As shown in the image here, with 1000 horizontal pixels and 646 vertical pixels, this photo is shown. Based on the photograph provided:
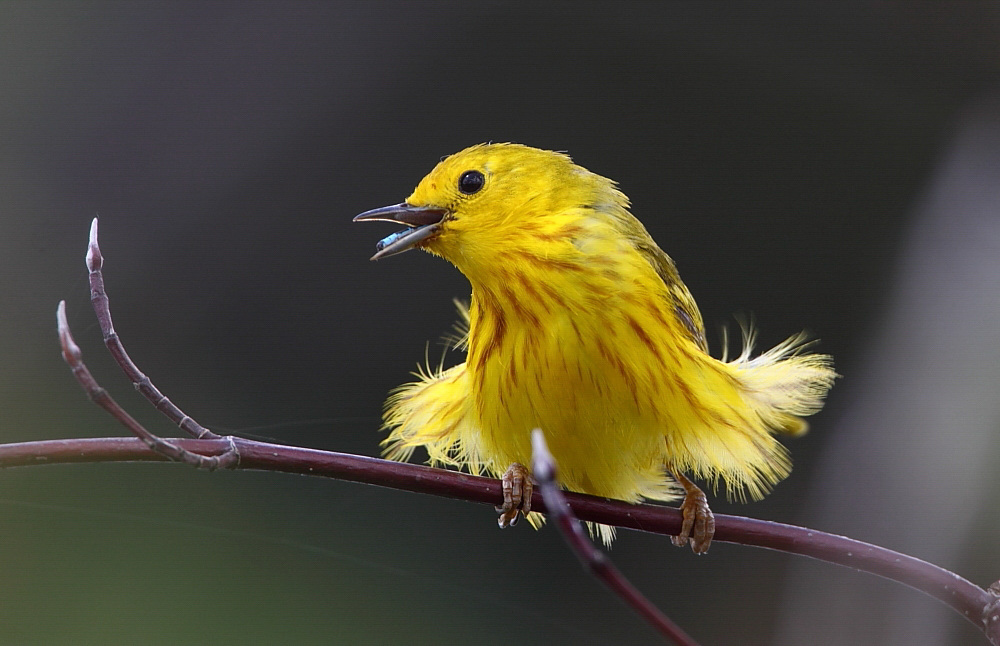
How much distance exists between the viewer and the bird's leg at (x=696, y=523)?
5.49 feet

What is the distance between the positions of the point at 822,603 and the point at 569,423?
92cm

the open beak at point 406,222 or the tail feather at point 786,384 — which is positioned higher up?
the open beak at point 406,222

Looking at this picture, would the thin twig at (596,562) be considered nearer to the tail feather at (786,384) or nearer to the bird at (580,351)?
the bird at (580,351)

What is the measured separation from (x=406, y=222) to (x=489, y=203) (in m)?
0.15

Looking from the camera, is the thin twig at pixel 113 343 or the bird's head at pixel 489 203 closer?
the thin twig at pixel 113 343

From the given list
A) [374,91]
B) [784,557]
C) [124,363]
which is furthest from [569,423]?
[374,91]

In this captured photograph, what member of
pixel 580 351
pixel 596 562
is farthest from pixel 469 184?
pixel 596 562

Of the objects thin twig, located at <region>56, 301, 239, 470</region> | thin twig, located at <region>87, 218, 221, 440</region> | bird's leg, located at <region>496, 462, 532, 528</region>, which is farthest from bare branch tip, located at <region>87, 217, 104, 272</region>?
bird's leg, located at <region>496, 462, 532, 528</region>

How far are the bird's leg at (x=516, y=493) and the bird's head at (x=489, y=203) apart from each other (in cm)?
40

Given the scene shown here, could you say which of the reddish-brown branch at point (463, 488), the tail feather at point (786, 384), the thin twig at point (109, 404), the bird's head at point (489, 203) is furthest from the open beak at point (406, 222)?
the tail feather at point (786, 384)

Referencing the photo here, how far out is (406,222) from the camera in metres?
1.58

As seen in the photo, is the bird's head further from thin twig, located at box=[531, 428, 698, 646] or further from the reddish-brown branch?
thin twig, located at box=[531, 428, 698, 646]

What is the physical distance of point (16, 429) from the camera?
7.02 feet

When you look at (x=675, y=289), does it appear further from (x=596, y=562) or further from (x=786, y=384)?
(x=596, y=562)
